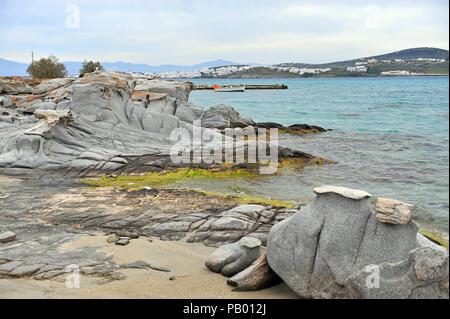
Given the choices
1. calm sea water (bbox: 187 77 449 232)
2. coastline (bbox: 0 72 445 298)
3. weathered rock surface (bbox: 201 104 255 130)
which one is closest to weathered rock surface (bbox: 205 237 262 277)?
coastline (bbox: 0 72 445 298)

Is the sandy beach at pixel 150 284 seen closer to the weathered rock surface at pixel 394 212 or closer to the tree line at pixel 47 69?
the weathered rock surface at pixel 394 212

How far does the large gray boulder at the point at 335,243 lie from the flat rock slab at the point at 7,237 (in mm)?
5875

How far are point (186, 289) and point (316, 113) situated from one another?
48.6 m

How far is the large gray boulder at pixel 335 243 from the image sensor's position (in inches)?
226

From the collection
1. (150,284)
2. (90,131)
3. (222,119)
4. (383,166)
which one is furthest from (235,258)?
(222,119)

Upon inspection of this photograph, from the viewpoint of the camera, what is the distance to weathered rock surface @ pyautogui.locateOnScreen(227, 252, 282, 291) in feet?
21.6

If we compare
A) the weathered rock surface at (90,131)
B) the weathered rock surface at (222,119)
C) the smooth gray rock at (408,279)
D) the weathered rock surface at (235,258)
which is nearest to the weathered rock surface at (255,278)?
the weathered rock surface at (235,258)

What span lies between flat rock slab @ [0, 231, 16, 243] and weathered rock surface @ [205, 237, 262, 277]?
4407mm

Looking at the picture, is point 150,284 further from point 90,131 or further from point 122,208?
point 90,131

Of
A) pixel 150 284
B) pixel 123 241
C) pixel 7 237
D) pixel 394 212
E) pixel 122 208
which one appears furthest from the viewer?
pixel 122 208

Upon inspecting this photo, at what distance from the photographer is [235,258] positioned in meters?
7.44

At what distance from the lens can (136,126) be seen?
2228 centimetres

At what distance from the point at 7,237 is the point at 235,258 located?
4.98 meters
